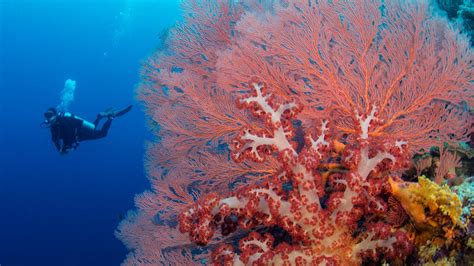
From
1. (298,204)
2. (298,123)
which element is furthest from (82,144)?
(298,204)

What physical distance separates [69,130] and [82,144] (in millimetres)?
55061

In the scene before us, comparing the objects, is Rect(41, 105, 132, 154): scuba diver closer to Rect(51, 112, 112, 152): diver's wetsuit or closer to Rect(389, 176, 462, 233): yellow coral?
Rect(51, 112, 112, 152): diver's wetsuit

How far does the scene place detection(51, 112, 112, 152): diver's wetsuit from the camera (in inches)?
424

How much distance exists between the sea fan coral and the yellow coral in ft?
0.51

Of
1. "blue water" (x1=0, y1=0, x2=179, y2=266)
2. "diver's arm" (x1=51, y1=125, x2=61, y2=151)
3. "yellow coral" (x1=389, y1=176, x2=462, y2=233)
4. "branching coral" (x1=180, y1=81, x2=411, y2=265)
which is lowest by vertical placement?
"yellow coral" (x1=389, y1=176, x2=462, y2=233)

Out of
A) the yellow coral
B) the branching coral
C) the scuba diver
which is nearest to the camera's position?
the yellow coral

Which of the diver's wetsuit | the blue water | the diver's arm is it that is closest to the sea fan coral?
the diver's wetsuit

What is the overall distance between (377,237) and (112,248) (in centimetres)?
3286

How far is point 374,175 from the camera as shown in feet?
8.68

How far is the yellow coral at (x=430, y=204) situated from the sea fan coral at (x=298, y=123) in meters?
0.15

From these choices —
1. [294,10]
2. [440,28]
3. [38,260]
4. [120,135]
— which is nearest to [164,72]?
[294,10]

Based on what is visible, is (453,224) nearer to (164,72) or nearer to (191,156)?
(191,156)

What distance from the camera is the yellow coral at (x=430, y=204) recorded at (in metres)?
2.31

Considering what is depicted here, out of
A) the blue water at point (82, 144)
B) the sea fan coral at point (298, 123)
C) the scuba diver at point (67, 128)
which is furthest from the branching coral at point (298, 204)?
the blue water at point (82, 144)
